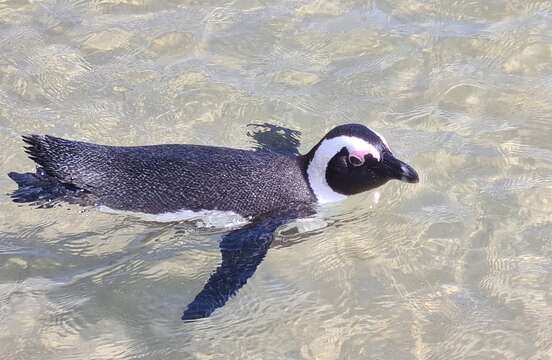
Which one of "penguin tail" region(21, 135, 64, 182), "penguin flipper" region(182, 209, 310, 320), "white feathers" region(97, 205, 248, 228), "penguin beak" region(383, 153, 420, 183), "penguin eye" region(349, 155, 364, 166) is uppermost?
"penguin tail" region(21, 135, 64, 182)

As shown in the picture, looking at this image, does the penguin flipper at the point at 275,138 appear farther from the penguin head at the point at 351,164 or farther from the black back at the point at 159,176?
the black back at the point at 159,176

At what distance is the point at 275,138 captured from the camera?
3912 millimetres

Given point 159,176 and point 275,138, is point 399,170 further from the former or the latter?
point 159,176

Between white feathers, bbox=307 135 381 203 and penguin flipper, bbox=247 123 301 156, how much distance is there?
0.35 m

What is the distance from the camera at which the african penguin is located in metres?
3.24

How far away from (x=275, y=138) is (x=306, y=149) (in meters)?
0.16

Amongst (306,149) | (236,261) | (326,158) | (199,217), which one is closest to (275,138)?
(306,149)

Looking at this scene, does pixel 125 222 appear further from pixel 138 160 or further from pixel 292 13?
pixel 292 13

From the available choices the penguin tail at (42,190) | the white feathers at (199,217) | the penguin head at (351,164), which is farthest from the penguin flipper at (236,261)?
the penguin tail at (42,190)

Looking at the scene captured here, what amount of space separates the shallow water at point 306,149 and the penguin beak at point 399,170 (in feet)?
0.95

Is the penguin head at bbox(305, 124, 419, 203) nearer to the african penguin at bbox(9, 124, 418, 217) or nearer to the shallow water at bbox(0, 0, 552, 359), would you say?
the african penguin at bbox(9, 124, 418, 217)

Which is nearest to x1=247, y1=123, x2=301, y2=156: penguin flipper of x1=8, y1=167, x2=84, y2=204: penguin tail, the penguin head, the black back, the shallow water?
the shallow water

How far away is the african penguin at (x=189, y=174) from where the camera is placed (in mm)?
3244

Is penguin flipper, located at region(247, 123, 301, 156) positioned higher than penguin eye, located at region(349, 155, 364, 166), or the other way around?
penguin flipper, located at region(247, 123, 301, 156)
